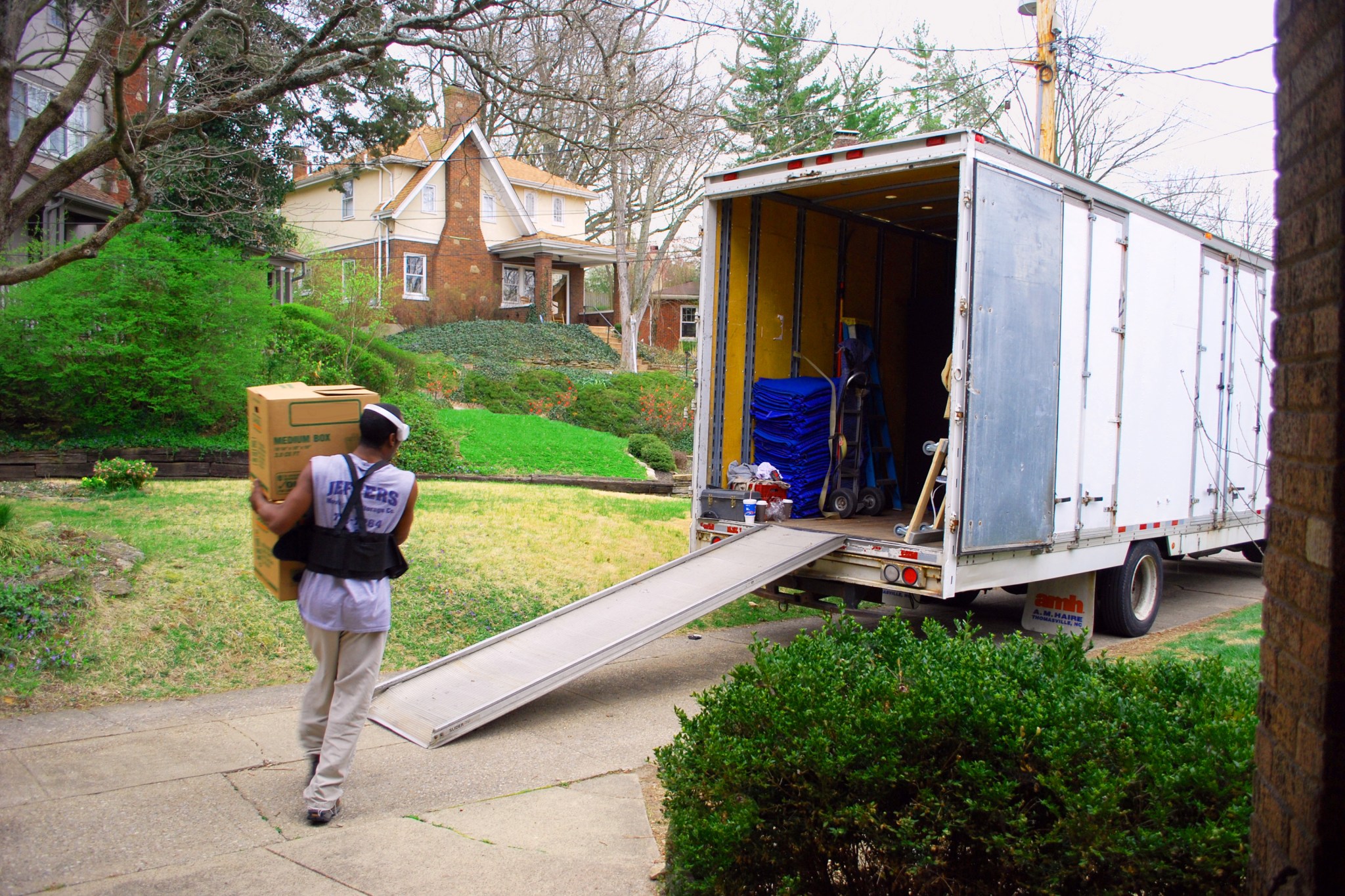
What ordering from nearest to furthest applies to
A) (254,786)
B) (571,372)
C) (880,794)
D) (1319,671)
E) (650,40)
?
(1319,671) < (880,794) < (254,786) < (650,40) < (571,372)

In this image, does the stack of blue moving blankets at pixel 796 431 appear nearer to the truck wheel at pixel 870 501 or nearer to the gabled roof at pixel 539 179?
the truck wheel at pixel 870 501

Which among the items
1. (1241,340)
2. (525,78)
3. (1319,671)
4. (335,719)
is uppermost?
(525,78)

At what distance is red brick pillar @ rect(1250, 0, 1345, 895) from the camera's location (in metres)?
1.80

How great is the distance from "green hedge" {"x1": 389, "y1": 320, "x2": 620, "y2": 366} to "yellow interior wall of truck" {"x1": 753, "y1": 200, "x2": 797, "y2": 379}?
21.0 meters

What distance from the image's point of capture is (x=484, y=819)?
4.38m

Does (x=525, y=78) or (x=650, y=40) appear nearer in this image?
(x=525, y=78)

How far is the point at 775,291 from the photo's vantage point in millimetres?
8836

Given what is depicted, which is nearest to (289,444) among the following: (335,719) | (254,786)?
(335,719)

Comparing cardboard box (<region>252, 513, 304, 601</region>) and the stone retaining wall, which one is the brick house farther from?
cardboard box (<region>252, 513, 304, 601</region>)

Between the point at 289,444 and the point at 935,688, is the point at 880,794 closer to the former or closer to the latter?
the point at 935,688

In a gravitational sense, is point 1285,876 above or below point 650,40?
below

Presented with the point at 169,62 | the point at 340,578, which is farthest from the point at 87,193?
the point at 340,578

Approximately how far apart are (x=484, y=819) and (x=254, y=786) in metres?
1.16

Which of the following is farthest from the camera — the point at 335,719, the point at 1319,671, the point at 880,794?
the point at 335,719
